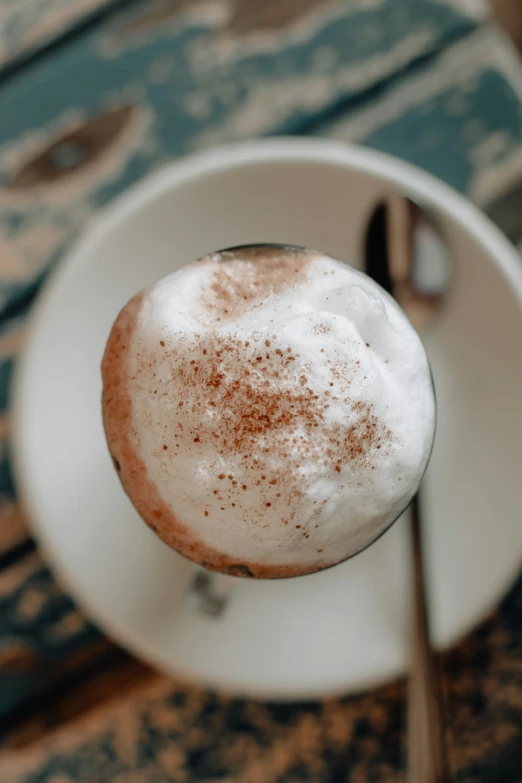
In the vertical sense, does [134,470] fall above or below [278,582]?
above

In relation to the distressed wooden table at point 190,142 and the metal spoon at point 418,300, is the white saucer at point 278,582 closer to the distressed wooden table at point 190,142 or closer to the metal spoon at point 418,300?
the metal spoon at point 418,300

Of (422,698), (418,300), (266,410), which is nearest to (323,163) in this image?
(418,300)

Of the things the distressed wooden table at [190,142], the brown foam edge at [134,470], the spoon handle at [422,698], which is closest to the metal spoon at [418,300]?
the spoon handle at [422,698]

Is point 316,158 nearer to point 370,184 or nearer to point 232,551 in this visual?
point 370,184

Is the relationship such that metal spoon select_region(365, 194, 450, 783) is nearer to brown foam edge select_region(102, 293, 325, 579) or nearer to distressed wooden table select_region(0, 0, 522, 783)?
distressed wooden table select_region(0, 0, 522, 783)

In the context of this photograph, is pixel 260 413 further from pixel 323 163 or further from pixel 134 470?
pixel 323 163

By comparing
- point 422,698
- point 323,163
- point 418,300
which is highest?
point 323,163

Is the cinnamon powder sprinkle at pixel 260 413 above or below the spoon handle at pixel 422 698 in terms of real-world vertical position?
above

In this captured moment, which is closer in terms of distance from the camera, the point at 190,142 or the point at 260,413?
the point at 260,413
